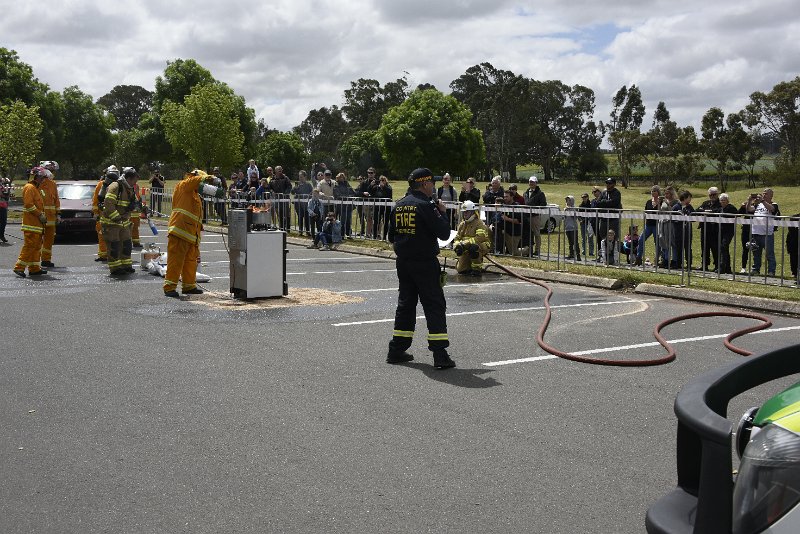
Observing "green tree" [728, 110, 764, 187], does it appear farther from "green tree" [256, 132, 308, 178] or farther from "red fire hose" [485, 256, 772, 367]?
"red fire hose" [485, 256, 772, 367]

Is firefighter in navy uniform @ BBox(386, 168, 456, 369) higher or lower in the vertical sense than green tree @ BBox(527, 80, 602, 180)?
lower

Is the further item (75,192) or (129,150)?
(129,150)

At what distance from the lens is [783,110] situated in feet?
185

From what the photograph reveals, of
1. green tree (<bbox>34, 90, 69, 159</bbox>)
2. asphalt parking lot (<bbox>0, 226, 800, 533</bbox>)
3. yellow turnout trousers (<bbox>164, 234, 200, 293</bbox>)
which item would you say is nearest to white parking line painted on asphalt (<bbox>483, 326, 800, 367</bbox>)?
asphalt parking lot (<bbox>0, 226, 800, 533</bbox>)

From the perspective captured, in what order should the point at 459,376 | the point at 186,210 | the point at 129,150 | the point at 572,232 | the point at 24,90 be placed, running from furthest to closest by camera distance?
1. the point at 129,150
2. the point at 24,90
3. the point at 572,232
4. the point at 186,210
5. the point at 459,376

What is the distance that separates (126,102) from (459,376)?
120 meters

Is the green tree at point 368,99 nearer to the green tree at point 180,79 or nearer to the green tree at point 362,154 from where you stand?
the green tree at point 362,154

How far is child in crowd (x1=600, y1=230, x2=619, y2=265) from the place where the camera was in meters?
15.0

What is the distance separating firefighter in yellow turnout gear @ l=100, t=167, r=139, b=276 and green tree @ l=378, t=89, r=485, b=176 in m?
46.5

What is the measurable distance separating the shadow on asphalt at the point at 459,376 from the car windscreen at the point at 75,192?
17479 millimetres

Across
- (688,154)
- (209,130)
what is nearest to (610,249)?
(209,130)

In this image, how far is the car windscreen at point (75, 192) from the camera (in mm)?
23203

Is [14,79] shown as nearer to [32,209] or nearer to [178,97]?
[178,97]

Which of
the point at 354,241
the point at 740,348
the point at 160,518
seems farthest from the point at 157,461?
the point at 354,241
